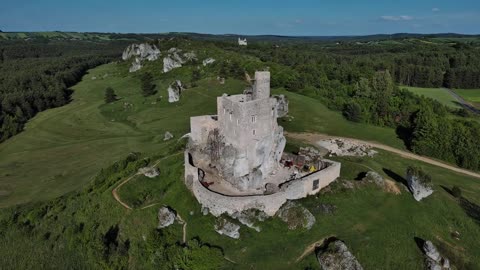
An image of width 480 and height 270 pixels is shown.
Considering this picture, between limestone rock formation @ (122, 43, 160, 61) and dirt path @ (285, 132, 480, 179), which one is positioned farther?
limestone rock formation @ (122, 43, 160, 61)

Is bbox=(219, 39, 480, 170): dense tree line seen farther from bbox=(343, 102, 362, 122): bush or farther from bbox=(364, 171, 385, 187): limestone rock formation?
bbox=(364, 171, 385, 187): limestone rock formation

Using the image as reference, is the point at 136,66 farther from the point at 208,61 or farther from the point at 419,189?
the point at 419,189

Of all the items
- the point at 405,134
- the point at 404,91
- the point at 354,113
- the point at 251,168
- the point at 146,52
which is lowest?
the point at 405,134

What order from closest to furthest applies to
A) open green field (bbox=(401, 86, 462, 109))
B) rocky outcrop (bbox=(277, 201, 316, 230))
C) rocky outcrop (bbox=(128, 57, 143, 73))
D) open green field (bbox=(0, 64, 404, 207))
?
1. rocky outcrop (bbox=(277, 201, 316, 230))
2. open green field (bbox=(0, 64, 404, 207))
3. open green field (bbox=(401, 86, 462, 109))
4. rocky outcrop (bbox=(128, 57, 143, 73))

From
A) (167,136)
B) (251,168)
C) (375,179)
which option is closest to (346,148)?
(375,179)

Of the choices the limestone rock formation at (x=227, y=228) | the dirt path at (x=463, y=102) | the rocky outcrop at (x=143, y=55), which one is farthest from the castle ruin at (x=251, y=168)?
the rocky outcrop at (x=143, y=55)

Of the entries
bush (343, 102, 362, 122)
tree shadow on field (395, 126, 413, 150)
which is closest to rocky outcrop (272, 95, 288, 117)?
bush (343, 102, 362, 122)
